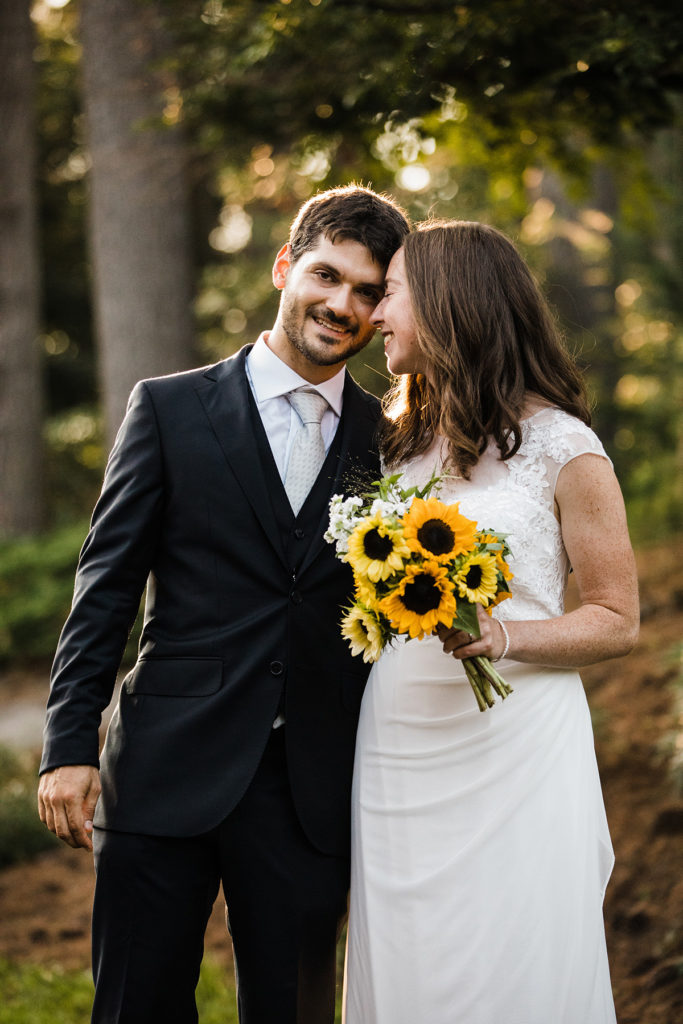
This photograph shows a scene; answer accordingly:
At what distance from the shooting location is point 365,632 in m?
2.37

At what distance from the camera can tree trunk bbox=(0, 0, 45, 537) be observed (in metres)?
10.2

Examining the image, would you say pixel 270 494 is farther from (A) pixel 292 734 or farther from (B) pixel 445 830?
(B) pixel 445 830

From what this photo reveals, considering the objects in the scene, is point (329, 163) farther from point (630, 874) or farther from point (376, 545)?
point (630, 874)

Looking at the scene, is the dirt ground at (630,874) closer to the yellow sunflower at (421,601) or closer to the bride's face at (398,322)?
the yellow sunflower at (421,601)

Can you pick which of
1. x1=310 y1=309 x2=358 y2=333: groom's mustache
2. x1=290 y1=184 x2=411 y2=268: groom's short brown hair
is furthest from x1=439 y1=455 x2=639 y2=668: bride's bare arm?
x1=290 y1=184 x2=411 y2=268: groom's short brown hair

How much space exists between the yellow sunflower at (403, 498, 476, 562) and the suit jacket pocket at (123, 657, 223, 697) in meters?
0.80

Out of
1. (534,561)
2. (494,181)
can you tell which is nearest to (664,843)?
(534,561)

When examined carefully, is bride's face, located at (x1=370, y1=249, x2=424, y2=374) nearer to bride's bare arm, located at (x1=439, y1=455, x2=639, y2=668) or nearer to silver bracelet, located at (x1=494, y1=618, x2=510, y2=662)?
bride's bare arm, located at (x1=439, y1=455, x2=639, y2=668)

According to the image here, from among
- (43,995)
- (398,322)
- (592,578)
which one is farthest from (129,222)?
(592,578)

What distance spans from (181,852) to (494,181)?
3398 millimetres

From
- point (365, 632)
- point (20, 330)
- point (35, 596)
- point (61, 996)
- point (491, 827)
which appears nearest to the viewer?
point (365, 632)

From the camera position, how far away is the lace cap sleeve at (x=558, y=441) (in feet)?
8.68

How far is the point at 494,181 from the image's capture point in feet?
15.4

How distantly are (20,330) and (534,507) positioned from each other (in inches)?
356
